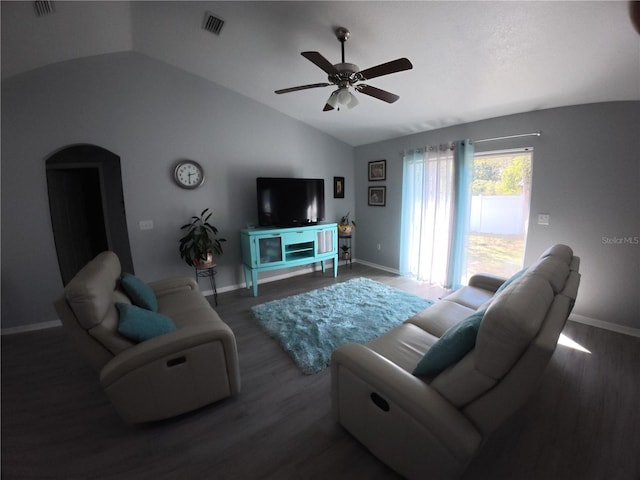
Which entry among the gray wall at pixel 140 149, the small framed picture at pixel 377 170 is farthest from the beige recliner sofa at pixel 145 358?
the small framed picture at pixel 377 170

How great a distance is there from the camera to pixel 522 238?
3.12 m

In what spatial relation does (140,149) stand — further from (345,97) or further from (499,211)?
(499,211)

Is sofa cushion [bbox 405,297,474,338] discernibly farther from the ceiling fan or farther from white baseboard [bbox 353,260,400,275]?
white baseboard [bbox 353,260,400,275]

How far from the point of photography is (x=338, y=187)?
480 centimetres

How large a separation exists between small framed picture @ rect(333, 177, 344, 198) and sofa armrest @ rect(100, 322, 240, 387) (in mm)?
3550

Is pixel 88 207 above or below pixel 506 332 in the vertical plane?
above

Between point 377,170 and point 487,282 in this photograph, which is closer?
point 487,282

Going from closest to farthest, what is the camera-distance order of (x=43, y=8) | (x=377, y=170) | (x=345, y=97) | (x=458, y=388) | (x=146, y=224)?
(x=458, y=388) → (x=43, y=8) → (x=345, y=97) → (x=146, y=224) → (x=377, y=170)

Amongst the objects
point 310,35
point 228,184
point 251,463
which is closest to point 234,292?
point 228,184

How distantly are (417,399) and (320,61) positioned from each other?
212cm

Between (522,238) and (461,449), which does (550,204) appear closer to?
(522,238)

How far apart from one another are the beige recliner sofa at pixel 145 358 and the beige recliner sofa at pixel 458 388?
0.77 m

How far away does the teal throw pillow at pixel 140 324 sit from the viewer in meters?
1.51

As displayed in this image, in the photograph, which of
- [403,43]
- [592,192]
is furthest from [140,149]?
[592,192]
